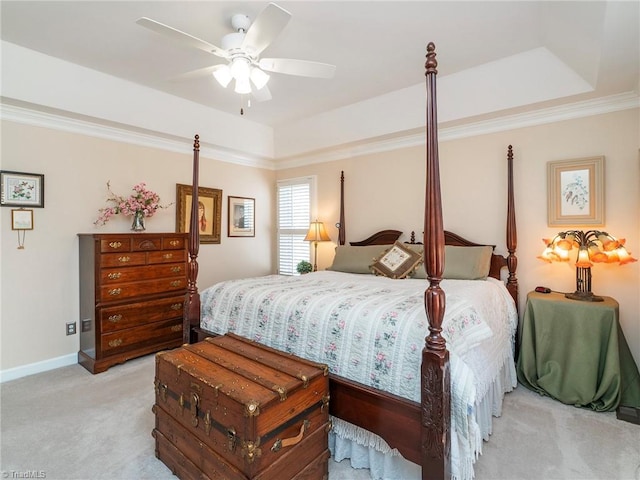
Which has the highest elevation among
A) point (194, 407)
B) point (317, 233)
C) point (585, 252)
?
point (317, 233)

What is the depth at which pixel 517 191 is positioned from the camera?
335 cm

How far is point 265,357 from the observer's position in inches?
75.3

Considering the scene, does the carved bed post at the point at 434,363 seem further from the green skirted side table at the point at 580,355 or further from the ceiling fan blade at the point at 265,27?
the green skirted side table at the point at 580,355

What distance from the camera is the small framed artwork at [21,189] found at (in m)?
2.99

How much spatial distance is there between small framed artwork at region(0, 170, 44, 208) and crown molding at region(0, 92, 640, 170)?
20.6 inches

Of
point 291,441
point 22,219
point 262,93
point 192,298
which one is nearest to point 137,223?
point 22,219

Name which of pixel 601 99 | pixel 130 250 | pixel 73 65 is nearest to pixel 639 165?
pixel 601 99

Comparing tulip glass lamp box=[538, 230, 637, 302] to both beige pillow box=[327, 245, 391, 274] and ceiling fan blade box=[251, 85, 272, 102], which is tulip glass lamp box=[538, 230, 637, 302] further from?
ceiling fan blade box=[251, 85, 272, 102]

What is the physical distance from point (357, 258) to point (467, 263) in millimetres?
1186

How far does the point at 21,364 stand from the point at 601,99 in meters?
5.86

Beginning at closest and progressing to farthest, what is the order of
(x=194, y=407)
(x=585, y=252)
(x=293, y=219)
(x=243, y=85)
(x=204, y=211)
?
(x=194, y=407)
(x=243, y=85)
(x=585, y=252)
(x=204, y=211)
(x=293, y=219)

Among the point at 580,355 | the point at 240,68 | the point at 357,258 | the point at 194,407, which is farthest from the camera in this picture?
the point at 357,258

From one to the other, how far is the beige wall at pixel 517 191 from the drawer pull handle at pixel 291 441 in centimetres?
271

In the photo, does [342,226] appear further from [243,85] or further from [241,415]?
[241,415]
